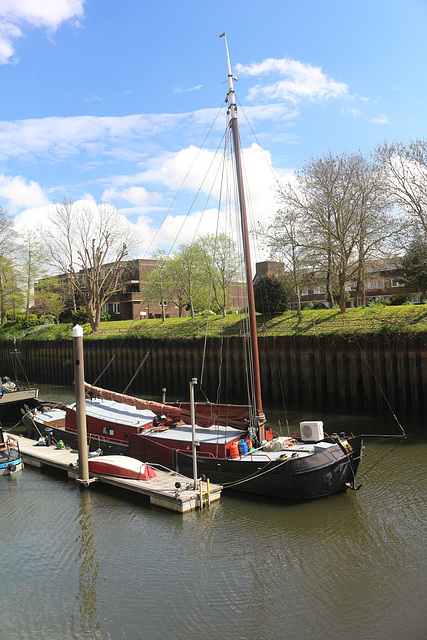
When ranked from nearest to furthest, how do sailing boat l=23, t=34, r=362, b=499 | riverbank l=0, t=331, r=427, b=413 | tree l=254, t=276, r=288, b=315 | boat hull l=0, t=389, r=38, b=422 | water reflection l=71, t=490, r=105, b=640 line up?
water reflection l=71, t=490, r=105, b=640 → sailing boat l=23, t=34, r=362, b=499 → riverbank l=0, t=331, r=427, b=413 → boat hull l=0, t=389, r=38, b=422 → tree l=254, t=276, r=288, b=315

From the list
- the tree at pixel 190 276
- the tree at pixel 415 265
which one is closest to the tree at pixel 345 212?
the tree at pixel 415 265

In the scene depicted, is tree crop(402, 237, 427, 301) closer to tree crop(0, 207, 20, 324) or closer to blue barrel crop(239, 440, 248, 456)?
blue barrel crop(239, 440, 248, 456)

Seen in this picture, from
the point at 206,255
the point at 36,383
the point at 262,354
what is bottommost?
the point at 36,383

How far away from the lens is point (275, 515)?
16.1 meters

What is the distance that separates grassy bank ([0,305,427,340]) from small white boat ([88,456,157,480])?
11.4 metres

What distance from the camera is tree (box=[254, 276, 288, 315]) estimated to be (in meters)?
46.1

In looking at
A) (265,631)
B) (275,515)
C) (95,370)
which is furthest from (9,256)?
(265,631)

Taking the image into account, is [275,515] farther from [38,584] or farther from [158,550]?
[38,584]

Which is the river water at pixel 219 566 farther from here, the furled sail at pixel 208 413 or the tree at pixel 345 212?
the tree at pixel 345 212

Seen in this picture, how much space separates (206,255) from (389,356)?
117ft

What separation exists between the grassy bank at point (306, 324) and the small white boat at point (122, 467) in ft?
37.5

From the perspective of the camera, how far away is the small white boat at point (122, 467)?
60.8ft

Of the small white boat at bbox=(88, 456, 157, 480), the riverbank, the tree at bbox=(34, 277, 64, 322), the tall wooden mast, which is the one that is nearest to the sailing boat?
the tall wooden mast

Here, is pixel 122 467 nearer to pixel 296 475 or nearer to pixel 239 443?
pixel 239 443
